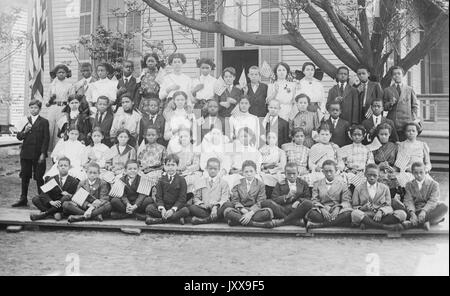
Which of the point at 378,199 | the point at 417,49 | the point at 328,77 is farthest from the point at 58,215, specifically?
the point at 417,49

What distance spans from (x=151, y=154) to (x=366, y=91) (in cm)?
222

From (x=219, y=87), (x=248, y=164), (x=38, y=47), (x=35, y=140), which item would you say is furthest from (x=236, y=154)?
(x=38, y=47)

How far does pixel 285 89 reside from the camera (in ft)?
17.1

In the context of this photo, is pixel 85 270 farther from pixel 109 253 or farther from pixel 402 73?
pixel 402 73

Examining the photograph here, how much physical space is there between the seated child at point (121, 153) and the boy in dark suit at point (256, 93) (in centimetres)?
127

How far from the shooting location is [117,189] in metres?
4.64

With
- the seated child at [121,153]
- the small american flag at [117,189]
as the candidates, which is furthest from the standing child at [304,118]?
the small american flag at [117,189]

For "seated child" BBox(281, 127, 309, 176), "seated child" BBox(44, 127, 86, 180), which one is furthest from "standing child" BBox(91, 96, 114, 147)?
"seated child" BBox(281, 127, 309, 176)

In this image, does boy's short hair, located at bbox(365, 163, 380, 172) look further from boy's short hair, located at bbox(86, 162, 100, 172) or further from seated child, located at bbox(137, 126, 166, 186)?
boy's short hair, located at bbox(86, 162, 100, 172)

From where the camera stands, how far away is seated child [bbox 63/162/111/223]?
4461 millimetres

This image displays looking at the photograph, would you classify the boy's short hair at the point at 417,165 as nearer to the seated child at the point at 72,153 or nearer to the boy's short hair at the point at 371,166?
the boy's short hair at the point at 371,166

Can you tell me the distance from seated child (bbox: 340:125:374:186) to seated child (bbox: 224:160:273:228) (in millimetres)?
784

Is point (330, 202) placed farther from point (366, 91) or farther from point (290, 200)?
point (366, 91)

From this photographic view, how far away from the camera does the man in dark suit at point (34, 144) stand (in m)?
5.22
